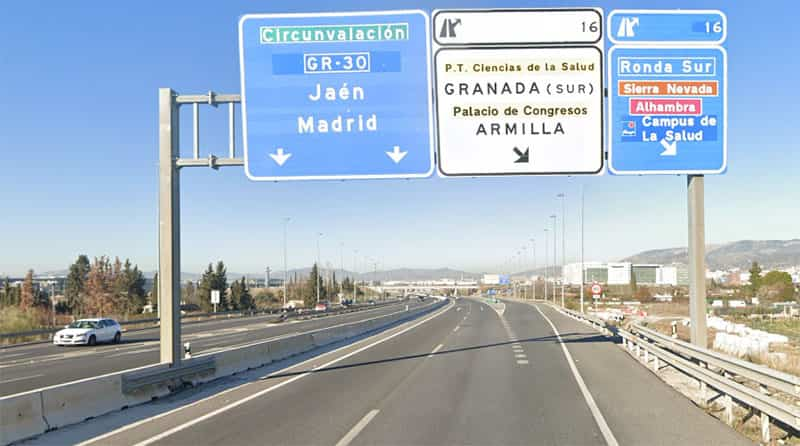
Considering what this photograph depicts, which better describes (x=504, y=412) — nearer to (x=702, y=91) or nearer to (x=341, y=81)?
(x=341, y=81)

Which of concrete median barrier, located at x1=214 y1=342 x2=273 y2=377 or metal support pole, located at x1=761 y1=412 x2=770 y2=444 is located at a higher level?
metal support pole, located at x1=761 y1=412 x2=770 y2=444

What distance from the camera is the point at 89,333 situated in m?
34.4

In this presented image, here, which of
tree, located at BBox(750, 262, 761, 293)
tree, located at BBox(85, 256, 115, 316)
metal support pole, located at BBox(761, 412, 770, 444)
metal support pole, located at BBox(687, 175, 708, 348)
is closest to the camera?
metal support pole, located at BBox(761, 412, 770, 444)

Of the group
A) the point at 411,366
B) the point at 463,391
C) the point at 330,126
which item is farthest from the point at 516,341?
the point at 330,126

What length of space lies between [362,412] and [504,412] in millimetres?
2443

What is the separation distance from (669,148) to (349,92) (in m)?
6.92

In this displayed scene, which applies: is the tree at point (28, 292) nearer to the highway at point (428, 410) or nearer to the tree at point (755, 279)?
the highway at point (428, 410)

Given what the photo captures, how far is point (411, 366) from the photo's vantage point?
62.5 ft

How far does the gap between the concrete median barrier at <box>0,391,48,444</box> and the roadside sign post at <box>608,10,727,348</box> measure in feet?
38.2

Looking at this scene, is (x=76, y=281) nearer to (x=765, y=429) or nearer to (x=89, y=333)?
(x=89, y=333)

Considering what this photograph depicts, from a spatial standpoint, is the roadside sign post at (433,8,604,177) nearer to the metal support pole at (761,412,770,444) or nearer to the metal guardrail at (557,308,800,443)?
the metal guardrail at (557,308,800,443)

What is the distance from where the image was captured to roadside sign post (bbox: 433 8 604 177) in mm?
13586

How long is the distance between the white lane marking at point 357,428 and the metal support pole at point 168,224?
532 cm

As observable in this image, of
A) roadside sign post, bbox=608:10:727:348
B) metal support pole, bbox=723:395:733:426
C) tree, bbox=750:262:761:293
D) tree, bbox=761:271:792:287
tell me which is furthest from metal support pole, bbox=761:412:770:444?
tree, bbox=750:262:761:293
